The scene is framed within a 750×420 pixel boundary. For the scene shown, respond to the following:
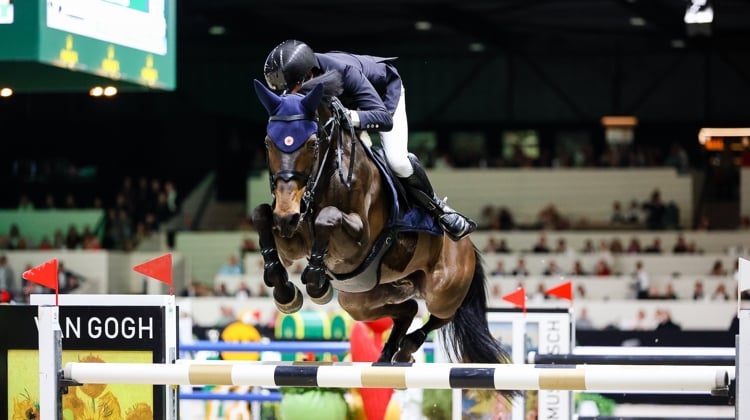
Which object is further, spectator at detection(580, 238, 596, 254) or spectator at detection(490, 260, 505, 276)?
spectator at detection(580, 238, 596, 254)

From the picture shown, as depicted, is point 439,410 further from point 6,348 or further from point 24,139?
point 24,139

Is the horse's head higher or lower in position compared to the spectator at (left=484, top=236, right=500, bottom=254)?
higher

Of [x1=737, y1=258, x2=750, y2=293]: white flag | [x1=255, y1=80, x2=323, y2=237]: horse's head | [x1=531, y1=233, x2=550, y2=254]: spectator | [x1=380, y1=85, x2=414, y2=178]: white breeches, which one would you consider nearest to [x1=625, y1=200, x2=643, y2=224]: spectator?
[x1=531, y1=233, x2=550, y2=254]: spectator

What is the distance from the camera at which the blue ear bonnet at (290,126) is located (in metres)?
4.64

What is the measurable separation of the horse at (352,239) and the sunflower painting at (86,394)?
0.73 meters

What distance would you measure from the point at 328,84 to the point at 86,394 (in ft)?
5.50

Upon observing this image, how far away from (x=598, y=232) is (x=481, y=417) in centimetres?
1232

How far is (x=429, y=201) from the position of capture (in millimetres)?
5598

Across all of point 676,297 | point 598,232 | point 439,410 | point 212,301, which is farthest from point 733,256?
point 439,410

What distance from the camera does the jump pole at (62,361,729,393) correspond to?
3.94 meters

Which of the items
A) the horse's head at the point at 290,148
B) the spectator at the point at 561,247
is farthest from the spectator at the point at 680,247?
the horse's head at the point at 290,148

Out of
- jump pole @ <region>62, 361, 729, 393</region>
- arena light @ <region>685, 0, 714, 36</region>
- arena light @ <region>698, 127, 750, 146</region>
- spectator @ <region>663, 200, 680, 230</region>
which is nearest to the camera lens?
jump pole @ <region>62, 361, 729, 393</region>

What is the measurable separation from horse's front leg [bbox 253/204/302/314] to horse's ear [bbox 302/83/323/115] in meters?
0.42

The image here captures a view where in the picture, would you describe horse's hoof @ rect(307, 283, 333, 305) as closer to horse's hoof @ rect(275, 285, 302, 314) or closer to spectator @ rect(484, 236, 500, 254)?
horse's hoof @ rect(275, 285, 302, 314)
